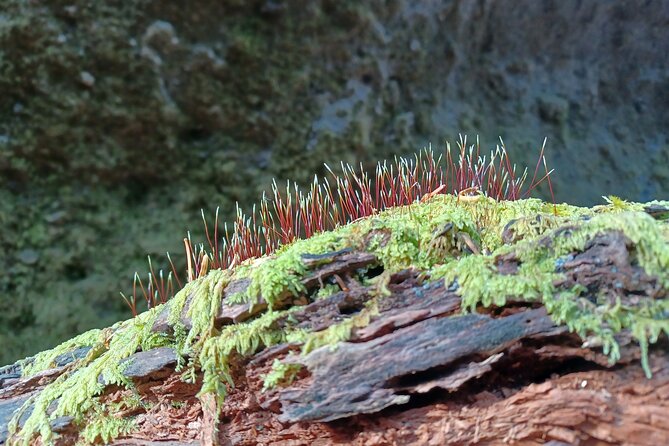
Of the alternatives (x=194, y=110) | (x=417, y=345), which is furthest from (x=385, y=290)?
(x=194, y=110)

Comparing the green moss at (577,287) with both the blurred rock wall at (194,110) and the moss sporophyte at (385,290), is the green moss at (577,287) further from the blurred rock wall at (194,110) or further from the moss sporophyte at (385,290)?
the blurred rock wall at (194,110)

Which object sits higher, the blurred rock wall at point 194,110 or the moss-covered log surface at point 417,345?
the blurred rock wall at point 194,110

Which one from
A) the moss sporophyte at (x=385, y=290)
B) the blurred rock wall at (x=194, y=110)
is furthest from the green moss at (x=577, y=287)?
the blurred rock wall at (x=194, y=110)

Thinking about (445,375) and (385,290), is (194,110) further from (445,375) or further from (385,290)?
(445,375)

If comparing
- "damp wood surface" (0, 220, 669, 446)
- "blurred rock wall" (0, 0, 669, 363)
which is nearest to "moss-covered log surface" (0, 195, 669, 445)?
Answer: "damp wood surface" (0, 220, 669, 446)

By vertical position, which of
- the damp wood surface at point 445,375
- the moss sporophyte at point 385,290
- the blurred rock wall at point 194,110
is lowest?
the damp wood surface at point 445,375

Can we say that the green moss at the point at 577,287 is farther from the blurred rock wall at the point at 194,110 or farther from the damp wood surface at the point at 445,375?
the blurred rock wall at the point at 194,110

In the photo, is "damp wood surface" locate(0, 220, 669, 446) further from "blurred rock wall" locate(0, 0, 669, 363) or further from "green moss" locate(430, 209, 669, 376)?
"blurred rock wall" locate(0, 0, 669, 363)

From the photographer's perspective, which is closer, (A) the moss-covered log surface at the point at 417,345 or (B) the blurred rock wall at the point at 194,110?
(A) the moss-covered log surface at the point at 417,345
